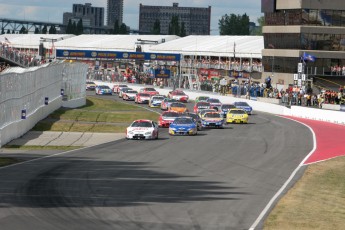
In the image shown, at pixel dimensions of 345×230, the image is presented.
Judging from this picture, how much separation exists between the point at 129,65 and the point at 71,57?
104ft

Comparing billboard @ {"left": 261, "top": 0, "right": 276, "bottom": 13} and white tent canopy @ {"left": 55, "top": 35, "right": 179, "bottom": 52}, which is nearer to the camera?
billboard @ {"left": 261, "top": 0, "right": 276, "bottom": 13}

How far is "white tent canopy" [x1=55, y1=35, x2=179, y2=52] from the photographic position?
6639 inches

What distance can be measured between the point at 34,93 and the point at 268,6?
62174 mm

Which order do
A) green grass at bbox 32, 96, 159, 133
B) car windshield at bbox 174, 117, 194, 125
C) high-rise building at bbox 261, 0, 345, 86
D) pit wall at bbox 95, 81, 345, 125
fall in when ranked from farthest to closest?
high-rise building at bbox 261, 0, 345, 86 < pit wall at bbox 95, 81, 345, 125 < green grass at bbox 32, 96, 159, 133 < car windshield at bbox 174, 117, 194, 125

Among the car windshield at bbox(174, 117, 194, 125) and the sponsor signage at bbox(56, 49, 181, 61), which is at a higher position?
the sponsor signage at bbox(56, 49, 181, 61)

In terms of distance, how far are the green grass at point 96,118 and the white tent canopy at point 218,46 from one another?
123 feet

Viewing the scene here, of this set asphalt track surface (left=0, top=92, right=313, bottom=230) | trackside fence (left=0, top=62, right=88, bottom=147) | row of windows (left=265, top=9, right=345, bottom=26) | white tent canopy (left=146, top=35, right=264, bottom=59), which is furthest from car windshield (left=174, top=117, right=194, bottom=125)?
white tent canopy (left=146, top=35, right=264, bottom=59)

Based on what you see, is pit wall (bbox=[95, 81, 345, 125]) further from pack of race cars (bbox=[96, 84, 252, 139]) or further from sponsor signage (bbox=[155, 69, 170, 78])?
sponsor signage (bbox=[155, 69, 170, 78])

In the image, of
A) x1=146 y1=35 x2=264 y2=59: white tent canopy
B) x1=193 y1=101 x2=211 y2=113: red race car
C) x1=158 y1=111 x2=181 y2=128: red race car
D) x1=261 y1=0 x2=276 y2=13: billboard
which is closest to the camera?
x1=158 y1=111 x2=181 y2=128: red race car

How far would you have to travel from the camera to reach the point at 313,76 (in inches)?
4446

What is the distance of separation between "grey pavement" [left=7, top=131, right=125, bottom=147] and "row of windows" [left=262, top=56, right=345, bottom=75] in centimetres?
5516

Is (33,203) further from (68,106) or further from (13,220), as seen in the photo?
(68,106)

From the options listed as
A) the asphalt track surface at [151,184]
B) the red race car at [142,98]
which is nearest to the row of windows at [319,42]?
the red race car at [142,98]

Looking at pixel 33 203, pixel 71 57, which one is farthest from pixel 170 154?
pixel 71 57
